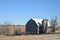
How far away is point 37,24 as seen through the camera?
9262 centimetres

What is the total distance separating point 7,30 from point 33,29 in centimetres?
1480

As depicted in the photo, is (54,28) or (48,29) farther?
(54,28)

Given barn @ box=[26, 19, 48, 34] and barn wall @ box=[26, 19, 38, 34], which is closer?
barn @ box=[26, 19, 48, 34]

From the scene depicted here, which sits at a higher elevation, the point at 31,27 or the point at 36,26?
the point at 36,26

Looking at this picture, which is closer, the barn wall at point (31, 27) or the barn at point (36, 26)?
the barn at point (36, 26)

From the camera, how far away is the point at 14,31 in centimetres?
8781

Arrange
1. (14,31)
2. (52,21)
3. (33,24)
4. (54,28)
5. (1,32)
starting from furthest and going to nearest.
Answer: (52,21), (54,28), (33,24), (14,31), (1,32)

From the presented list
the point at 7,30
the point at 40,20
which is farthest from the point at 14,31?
the point at 40,20

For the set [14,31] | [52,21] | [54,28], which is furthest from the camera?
[52,21]

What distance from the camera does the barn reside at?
92306mm

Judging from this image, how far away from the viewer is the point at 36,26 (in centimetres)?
9275

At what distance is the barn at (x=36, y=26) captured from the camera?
92306 mm

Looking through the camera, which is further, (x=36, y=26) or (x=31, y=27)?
(x=31, y=27)

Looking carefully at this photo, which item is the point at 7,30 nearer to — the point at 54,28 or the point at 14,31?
the point at 14,31
